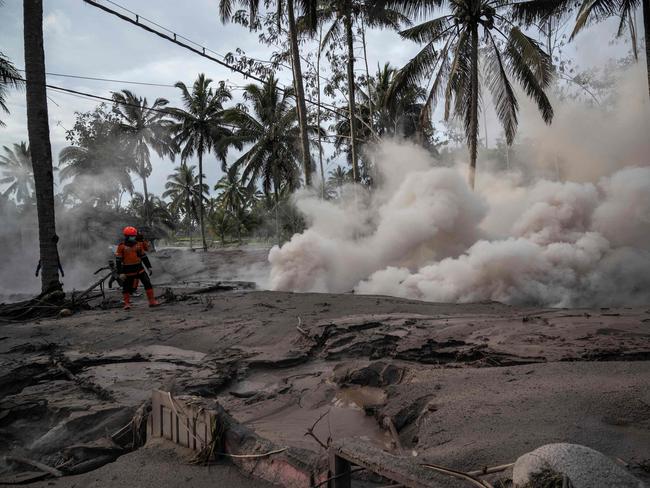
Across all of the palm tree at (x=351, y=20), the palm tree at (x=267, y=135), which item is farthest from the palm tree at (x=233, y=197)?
the palm tree at (x=351, y=20)

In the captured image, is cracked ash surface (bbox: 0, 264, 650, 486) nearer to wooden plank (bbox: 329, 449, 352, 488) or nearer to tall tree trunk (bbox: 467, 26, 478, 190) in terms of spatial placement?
wooden plank (bbox: 329, 449, 352, 488)

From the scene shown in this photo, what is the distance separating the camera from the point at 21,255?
22.2 meters

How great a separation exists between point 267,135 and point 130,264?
1885 centimetres

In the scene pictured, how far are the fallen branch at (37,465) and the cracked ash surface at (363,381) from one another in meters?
0.05

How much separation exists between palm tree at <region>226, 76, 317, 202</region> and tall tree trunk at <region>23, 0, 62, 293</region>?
16.4 metres

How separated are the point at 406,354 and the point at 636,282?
7.67 metres

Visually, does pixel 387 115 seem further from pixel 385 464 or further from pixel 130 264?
pixel 385 464

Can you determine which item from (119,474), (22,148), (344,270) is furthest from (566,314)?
(22,148)

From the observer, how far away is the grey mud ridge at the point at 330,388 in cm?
313

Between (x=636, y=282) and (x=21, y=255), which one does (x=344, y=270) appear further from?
(x=21, y=255)

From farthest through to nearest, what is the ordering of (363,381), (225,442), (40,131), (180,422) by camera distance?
(40,131)
(363,381)
(180,422)
(225,442)

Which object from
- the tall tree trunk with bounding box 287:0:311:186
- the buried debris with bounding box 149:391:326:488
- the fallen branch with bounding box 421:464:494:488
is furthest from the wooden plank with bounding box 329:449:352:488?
the tall tree trunk with bounding box 287:0:311:186

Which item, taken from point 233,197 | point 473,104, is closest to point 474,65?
point 473,104

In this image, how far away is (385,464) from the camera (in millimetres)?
Result: 2254
